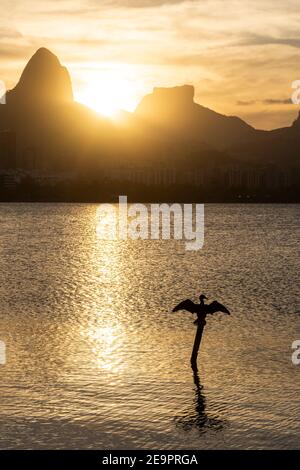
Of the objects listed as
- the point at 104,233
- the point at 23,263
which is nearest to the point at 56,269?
the point at 23,263

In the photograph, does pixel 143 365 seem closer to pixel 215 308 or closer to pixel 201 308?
pixel 201 308

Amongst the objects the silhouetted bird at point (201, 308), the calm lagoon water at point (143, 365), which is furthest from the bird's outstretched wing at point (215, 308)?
the calm lagoon water at point (143, 365)

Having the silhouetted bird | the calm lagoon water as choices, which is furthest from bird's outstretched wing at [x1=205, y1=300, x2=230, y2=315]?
the calm lagoon water

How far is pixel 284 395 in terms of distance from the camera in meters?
32.9

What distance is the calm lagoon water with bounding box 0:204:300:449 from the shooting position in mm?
28312

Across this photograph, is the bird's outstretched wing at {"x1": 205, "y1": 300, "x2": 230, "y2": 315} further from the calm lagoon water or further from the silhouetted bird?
the calm lagoon water

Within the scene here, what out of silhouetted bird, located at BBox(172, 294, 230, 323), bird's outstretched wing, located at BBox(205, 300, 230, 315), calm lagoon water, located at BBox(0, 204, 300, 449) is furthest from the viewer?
silhouetted bird, located at BBox(172, 294, 230, 323)

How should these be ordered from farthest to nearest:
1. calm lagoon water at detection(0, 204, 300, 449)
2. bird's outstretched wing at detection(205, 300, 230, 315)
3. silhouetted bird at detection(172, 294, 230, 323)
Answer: silhouetted bird at detection(172, 294, 230, 323) < bird's outstretched wing at detection(205, 300, 230, 315) < calm lagoon water at detection(0, 204, 300, 449)

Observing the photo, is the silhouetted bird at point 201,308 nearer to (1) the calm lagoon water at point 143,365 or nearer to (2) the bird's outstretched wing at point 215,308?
Result: (2) the bird's outstretched wing at point 215,308

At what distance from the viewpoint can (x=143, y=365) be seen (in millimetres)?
37938

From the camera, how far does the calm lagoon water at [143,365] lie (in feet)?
92.9

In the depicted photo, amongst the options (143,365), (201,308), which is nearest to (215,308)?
(201,308)

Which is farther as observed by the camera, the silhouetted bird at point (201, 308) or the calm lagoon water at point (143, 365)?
the silhouetted bird at point (201, 308)
